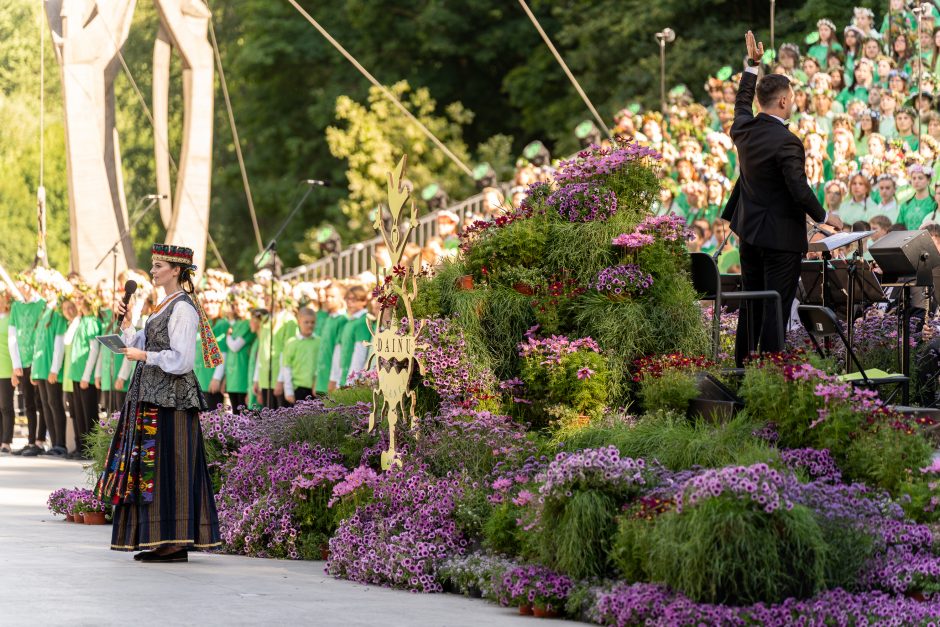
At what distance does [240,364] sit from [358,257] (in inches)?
351

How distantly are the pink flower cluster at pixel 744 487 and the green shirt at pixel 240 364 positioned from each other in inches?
493

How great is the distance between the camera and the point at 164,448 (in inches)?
401

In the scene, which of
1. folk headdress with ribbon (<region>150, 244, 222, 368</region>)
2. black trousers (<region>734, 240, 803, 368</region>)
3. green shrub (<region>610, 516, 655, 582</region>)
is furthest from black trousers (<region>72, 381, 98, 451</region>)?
green shrub (<region>610, 516, 655, 582</region>)

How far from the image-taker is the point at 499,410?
34.5 feet

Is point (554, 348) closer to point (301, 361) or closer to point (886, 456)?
point (886, 456)

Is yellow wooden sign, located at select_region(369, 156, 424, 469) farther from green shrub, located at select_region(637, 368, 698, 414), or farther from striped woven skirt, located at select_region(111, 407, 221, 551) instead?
green shrub, located at select_region(637, 368, 698, 414)

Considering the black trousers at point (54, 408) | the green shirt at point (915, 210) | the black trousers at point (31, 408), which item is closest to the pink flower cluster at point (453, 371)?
the green shirt at point (915, 210)

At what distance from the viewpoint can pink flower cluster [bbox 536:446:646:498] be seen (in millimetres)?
8312

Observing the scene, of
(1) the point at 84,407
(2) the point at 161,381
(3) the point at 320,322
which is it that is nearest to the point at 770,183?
(2) the point at 161,381

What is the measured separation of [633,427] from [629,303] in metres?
1.41

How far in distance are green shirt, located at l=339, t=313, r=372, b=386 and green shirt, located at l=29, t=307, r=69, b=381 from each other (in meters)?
5.59

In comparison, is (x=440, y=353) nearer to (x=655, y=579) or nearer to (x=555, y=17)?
(x=655, y=579)

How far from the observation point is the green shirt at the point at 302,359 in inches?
708

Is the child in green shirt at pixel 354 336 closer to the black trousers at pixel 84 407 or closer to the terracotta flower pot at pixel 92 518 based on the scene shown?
the terracotta flower pot at pixel 92 518
